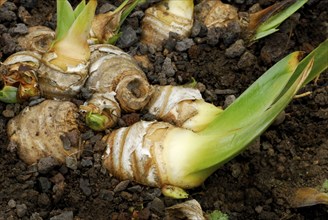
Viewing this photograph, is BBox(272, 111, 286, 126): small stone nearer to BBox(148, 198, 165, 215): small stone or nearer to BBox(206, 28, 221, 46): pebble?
BBox(206, 28, 221, 46): pebble

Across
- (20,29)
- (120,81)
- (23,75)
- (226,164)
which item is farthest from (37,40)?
(226,164)

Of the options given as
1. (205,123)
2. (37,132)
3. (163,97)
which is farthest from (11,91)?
(205,123)

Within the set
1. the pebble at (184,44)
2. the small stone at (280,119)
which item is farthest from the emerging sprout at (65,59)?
the small stone at (280,119)

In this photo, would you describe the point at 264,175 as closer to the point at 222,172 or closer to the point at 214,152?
the point at 222,172

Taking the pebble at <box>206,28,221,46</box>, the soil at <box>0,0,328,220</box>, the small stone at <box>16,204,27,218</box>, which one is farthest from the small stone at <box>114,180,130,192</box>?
the pebble at <box>206,28,221,46</box>

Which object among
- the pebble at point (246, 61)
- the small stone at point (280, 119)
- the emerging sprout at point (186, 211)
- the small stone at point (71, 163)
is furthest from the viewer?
the pebble at point (246, 61)

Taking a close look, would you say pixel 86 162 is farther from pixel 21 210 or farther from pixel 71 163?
pixel 21 210

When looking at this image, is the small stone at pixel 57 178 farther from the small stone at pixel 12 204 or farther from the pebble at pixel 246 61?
the pebble at pixel 246 61
